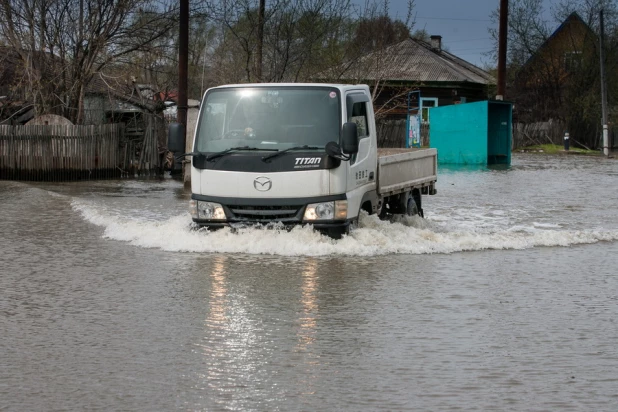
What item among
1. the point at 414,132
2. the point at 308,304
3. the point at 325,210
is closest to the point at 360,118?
the point at 325,210

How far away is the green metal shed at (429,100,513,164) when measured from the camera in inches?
1506

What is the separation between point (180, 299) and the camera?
9219mm

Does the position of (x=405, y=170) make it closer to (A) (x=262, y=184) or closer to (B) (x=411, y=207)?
(B) (x=411, y=207)

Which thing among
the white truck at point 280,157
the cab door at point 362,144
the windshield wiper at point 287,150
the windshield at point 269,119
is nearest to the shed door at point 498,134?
the cab door at point 362,144

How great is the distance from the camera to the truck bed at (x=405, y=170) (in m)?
14.2

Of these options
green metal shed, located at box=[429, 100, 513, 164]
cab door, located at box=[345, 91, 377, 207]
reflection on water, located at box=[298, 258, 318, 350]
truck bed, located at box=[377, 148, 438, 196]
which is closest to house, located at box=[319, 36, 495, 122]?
green metal shed, located at box=[429, 100, 513, 164]

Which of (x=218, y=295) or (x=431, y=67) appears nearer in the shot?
(x=218, y=295)

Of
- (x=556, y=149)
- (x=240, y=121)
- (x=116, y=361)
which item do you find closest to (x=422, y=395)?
(x=116, y=361)

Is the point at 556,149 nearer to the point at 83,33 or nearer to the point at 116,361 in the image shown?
the point at 83,33

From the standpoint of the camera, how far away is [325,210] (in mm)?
12195

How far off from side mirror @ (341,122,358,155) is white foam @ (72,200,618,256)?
1050 millimetres

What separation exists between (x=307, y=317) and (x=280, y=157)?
Result: 413cm

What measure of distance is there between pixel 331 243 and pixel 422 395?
6.25 meters

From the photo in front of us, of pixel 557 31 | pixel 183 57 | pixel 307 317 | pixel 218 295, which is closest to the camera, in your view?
pixel 307 317
